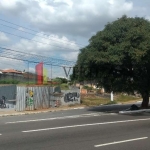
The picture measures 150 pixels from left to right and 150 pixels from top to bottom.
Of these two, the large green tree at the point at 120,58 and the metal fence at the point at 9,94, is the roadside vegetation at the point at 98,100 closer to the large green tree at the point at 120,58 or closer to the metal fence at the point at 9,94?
the large green tree at the point at 120,58

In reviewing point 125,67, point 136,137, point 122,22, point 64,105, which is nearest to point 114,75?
point 125,67

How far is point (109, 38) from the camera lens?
2416cm

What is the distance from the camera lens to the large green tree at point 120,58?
22.8 metres

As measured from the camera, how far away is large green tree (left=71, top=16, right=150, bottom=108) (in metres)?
22.8

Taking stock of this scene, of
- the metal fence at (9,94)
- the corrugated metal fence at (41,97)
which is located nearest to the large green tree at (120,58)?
the corrugated metal fence at (41,97)

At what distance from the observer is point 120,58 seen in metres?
22.7

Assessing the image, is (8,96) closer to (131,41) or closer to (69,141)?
(131,41)

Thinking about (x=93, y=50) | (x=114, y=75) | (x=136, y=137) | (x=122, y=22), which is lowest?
(x=136, y=137)

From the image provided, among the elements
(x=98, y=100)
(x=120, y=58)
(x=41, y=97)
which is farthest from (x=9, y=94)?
(x=98, y=100)

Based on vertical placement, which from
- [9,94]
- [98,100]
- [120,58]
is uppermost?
[120,58]

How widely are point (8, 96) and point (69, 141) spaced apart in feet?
58.4

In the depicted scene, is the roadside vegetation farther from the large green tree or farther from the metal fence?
the metal fence

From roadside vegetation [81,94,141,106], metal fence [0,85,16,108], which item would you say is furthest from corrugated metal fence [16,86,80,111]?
roadside vegetation [81,94,141,106]

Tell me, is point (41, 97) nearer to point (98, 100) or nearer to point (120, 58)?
point (120, 58)
